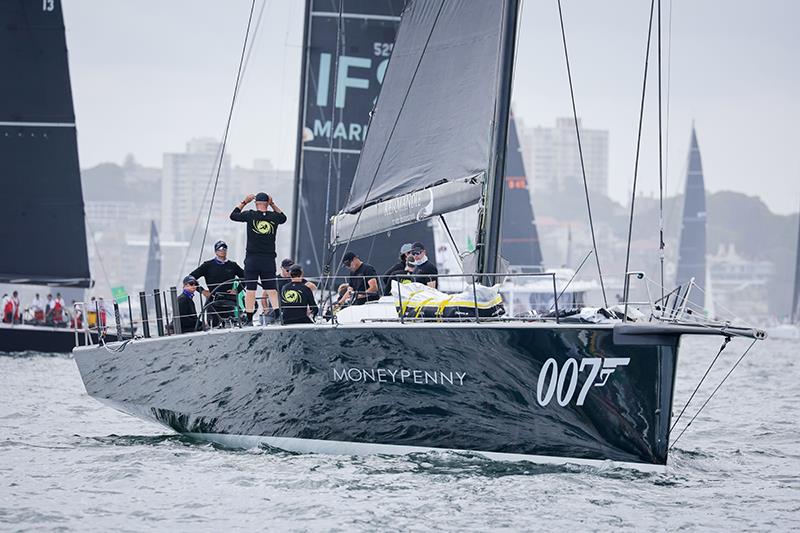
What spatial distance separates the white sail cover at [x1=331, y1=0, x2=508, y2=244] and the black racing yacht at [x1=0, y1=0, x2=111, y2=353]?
13490 millimetres

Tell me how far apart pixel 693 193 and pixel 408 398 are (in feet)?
197

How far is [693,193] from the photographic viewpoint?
6794 cm

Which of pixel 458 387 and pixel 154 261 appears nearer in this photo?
pixel 458 387

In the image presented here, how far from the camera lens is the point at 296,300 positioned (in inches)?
432


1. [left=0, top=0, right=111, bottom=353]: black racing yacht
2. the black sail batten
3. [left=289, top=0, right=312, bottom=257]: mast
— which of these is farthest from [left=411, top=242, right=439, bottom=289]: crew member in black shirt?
[left=0, top=0, right=111, bottom=353]: black racing yacht

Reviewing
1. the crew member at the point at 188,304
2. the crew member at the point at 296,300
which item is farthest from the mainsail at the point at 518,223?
the crew member at the point at 296,300

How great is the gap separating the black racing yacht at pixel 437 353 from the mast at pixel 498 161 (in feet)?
0.04

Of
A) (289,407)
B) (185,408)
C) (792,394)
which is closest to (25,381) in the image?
(185,408)

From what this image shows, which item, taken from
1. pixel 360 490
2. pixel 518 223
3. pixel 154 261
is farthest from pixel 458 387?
pixel 154 261

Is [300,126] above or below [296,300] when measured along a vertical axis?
above

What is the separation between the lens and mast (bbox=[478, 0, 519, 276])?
36.0 ft

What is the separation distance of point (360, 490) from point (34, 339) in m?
17.3

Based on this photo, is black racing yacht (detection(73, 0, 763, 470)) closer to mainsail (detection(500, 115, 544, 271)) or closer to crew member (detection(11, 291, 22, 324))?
crew member (detection(11, 291, 22, 324))

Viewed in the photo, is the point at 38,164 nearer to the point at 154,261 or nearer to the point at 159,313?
the point at 159,313
